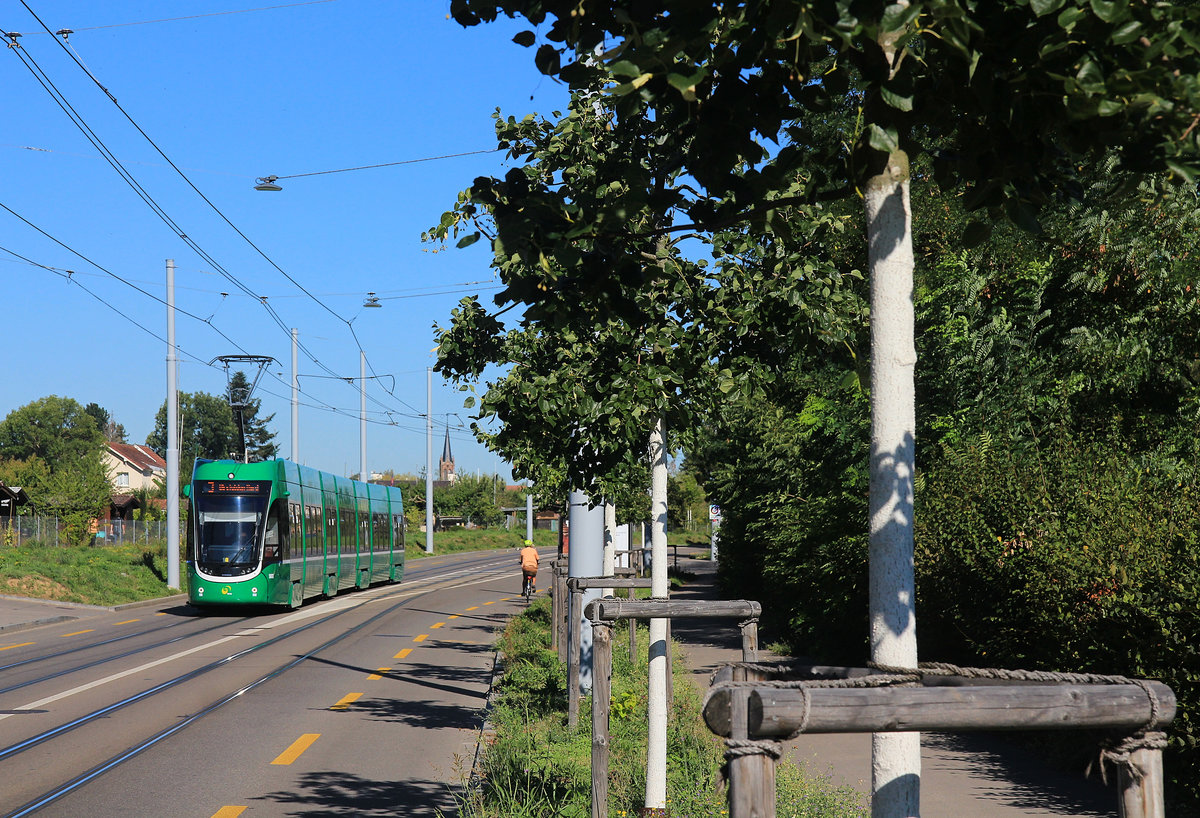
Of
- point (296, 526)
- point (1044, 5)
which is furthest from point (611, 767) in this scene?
point (296, 526)

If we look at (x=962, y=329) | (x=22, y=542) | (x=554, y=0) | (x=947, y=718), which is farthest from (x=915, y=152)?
(x=22, y=542)

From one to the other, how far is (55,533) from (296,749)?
37985 millimetres

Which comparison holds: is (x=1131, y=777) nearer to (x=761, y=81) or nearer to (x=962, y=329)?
(x=761, y=81)

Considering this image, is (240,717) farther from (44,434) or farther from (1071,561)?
(44,434)

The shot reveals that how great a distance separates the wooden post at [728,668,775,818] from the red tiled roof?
457 feet

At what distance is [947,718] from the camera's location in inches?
105

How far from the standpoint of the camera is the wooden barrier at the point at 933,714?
8.39 feet

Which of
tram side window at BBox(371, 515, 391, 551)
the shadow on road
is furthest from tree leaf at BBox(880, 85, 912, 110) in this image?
tram side window at BBox(371, 515, 391, 551)

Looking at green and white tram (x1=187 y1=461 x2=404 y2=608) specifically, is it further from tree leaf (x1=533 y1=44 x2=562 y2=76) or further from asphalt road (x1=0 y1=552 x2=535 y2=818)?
tree leaf (x1=533 y1=44 x2=562 y2=76)

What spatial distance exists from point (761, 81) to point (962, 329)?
29.5 ft

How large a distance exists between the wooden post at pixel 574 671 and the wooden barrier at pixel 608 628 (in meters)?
3.33

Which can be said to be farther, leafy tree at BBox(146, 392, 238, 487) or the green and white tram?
leafy tree at BBox(146, 392, 238, 487)

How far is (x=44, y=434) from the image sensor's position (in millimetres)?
131375

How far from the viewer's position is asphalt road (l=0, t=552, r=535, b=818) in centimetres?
806
